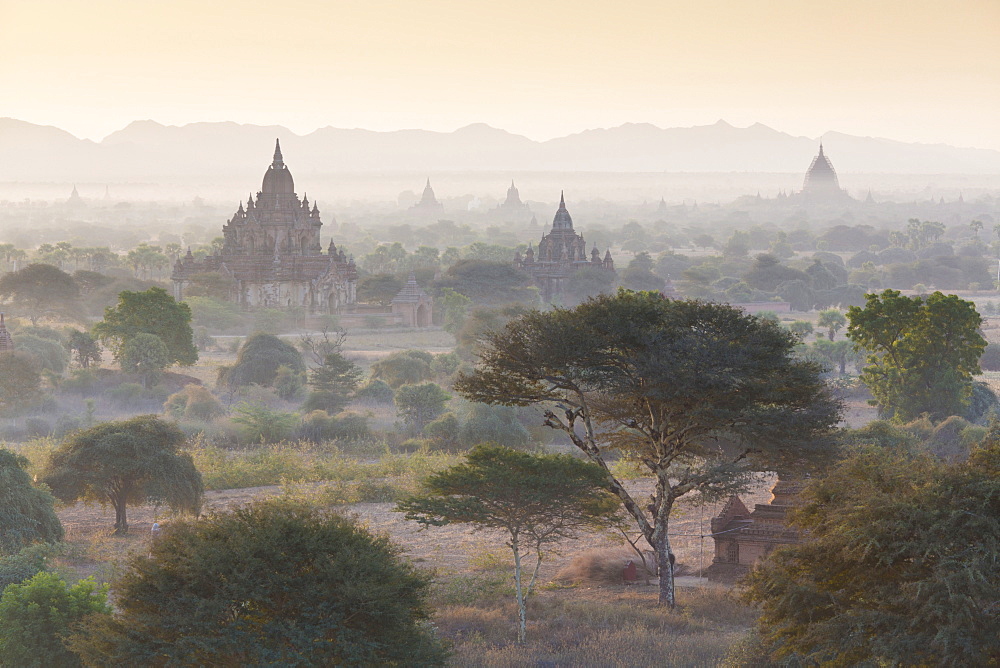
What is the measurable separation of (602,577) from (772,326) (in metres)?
5.17

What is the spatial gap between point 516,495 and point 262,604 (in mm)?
5104

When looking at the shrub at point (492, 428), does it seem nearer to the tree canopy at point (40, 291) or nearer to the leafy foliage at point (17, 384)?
the leafy foliage at point (17, 384)

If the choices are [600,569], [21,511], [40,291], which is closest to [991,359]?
[600,569]

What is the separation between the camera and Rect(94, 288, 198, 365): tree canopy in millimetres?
43844

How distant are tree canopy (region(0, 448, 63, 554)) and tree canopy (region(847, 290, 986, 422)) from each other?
21.9m

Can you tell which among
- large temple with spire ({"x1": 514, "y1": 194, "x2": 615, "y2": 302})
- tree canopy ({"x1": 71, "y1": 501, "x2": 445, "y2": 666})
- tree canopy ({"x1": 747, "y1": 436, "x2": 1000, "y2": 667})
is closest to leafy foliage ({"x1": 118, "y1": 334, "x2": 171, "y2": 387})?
tree canopy ({"x1": 71, "y1": 501, "x2": 445, "y2": 666})

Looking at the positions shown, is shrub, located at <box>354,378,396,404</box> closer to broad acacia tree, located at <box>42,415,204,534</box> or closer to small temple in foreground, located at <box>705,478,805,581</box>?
broad acacia tree, located at <box>42,415,204,534</box>

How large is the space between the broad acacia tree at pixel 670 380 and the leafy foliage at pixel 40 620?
6.58 m

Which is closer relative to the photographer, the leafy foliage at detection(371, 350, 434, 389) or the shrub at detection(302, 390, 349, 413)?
the shrub at detection(302, 390, 349, 413)

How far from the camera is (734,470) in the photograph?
17594mm

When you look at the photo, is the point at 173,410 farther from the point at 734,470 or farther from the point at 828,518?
the point at 828,518

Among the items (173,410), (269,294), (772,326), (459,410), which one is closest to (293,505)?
(772,326)

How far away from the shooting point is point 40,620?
43.7 ft

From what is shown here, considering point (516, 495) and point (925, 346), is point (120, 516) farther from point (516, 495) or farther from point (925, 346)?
point (925, 346)
